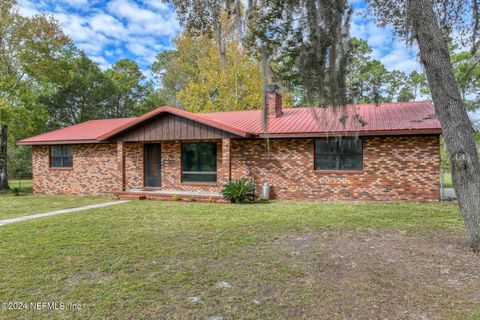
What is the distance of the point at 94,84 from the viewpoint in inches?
1142

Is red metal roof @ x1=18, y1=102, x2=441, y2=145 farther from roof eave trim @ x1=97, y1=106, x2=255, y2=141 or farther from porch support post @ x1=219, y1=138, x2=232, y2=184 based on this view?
porch support post @ x1=219, y1=138, x2=232, y2=184

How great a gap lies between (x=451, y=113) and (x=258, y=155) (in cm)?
695

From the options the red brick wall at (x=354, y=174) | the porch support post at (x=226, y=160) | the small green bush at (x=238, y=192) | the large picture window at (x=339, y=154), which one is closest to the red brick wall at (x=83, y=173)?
the porch support post at (x=226, y=160)

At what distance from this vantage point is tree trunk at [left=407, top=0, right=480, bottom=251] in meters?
4.57

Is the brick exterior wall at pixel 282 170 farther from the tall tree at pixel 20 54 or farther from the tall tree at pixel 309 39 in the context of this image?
the tall tree at pixel 309 39

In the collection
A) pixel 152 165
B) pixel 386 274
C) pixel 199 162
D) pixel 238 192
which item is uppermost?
pixel 199 162

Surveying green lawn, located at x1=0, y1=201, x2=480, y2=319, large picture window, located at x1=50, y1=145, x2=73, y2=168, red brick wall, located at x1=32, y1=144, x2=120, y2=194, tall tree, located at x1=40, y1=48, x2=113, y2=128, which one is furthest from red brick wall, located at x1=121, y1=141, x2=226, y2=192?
tall tree, located at x1=40, y1=48, x2=113, y2=128

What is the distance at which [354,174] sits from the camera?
10.1m

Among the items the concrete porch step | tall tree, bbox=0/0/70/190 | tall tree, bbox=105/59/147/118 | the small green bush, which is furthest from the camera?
tall tree, bbox=105/59/147/118

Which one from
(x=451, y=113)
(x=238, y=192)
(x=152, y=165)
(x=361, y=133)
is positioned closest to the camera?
(x=451, y=113)

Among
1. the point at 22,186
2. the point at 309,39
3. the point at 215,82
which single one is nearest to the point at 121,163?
the point at 309,39

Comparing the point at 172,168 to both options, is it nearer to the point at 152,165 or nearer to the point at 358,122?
the point at 152,165

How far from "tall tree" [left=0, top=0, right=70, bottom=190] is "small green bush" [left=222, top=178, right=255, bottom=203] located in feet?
38.2

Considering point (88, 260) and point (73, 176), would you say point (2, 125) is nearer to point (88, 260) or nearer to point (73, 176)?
point (73, 176)
